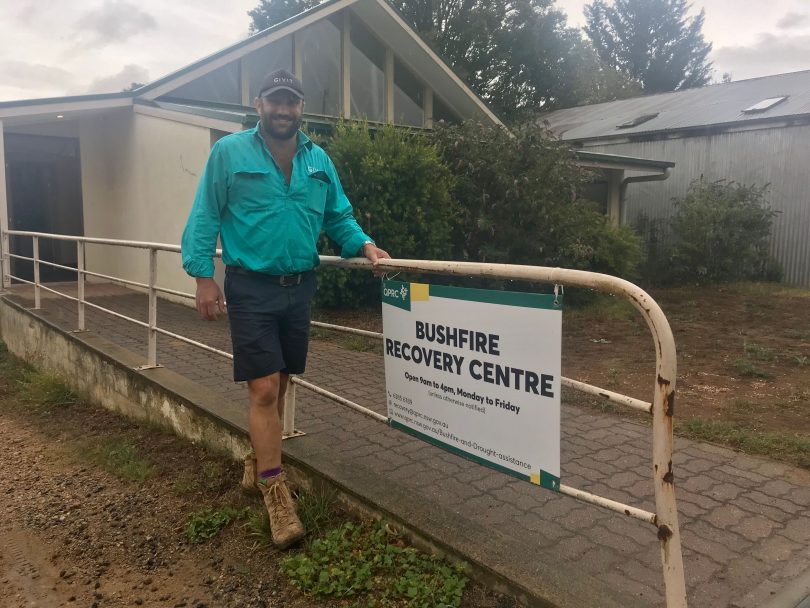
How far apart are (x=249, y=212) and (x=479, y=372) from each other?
1251 millimetres

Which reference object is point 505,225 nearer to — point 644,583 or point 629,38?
point 644,583

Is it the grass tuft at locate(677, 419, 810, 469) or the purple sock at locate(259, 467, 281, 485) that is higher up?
the purple sock at locate(259, 467, 281, 485)

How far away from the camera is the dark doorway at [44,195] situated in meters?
11.4

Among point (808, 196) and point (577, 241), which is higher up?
point (808, 196)

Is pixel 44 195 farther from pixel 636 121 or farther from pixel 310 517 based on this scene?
pixel 636 121

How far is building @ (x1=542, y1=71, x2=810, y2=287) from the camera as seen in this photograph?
14711mm

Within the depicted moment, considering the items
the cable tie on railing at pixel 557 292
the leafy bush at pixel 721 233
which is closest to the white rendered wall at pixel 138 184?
the cable tie on railing at pixel 557 292

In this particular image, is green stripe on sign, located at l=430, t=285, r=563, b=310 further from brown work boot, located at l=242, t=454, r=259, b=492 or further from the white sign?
brown work boot, located at l=242, t=454, r=259, b=492

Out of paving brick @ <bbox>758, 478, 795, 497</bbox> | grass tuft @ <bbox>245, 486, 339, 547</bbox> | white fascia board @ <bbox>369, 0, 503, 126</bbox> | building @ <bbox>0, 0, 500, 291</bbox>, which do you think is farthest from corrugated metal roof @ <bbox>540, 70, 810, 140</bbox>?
grass tuft @ <bbox>245, 486, 339, 547</bbox>

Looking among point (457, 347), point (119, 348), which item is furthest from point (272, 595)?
point (119, 348)

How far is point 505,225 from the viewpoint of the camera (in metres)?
9.33

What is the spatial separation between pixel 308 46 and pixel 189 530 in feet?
35.0

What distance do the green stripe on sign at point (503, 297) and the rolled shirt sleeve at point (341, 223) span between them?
28.5 inches

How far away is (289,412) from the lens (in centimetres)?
375
